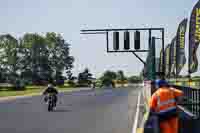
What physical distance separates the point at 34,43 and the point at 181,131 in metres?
124

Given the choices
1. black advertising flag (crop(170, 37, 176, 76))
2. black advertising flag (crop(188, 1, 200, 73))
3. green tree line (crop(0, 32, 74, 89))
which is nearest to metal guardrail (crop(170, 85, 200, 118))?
black advertising flag (crop(188, 1, 200, 73))

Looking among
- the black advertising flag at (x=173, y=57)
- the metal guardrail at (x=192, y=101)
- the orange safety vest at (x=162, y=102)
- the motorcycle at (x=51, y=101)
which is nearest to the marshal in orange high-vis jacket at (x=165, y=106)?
the orange safety vest at (x=162, y=102)

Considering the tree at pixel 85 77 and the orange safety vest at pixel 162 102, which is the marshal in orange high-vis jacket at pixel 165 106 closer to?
the orange safety vest at pixel 162 102

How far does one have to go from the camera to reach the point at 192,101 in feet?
47.8

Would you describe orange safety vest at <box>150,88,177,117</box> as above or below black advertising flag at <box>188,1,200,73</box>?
below

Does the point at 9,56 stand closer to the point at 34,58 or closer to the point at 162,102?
the point at 34,58

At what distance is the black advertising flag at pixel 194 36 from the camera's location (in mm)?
20016

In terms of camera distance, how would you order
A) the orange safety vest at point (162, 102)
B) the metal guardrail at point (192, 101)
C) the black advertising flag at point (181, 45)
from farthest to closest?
1. the black advertising flag at point (181, 45)
2. the metal guardrail at point (192, 101)
3. the orange safety vest at point (162, 102)

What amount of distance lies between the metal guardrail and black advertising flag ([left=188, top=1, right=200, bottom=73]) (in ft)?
12.1

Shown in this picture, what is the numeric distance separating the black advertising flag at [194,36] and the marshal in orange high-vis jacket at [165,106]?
10696 millimetres

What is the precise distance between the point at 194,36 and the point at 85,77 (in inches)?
5582

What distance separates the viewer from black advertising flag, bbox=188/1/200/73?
20016 mm

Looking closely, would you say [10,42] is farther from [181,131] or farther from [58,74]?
[181,131]

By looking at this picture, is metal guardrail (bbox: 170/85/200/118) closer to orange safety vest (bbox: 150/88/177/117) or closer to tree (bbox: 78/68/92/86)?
orange safety vest (bbox: 150/88/177/117)
